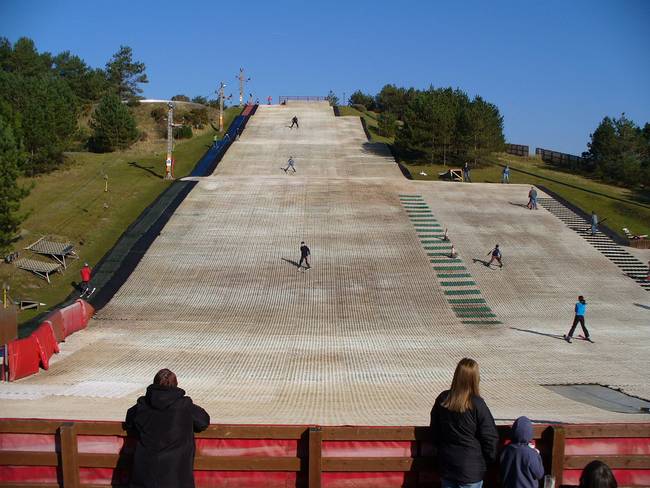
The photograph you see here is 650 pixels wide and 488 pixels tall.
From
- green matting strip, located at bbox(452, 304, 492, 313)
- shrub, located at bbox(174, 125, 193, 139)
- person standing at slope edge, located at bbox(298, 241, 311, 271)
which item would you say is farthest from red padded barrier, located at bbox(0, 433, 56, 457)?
shrub, located at bbox(174, 125, 193, 139)

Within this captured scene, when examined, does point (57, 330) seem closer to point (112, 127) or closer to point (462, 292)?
point (462, 292)

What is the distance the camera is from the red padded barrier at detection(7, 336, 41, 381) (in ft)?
47.9

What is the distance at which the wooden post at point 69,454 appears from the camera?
6668 mm

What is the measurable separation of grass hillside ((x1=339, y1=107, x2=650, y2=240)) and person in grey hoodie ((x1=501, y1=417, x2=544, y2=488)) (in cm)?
3427

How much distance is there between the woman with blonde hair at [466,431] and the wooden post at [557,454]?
90 centimetres

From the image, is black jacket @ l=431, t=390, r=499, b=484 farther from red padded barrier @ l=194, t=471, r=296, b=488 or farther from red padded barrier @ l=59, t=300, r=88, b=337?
red padded barrier @ l=59, t=300, r=88, b=337

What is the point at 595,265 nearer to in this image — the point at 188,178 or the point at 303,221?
the point at 303,221

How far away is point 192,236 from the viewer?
3334cm

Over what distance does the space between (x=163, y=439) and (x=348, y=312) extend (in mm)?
19190

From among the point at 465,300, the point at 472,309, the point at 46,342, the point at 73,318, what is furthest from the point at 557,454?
the point at 465,300

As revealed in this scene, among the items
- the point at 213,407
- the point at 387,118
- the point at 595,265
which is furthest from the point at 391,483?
the point at 387,118

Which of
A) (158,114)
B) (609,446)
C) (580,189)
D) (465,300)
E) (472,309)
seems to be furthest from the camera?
(158,114)

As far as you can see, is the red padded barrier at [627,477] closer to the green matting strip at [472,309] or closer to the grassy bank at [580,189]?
the green matting strip at [472,309]

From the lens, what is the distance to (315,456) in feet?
21.8
